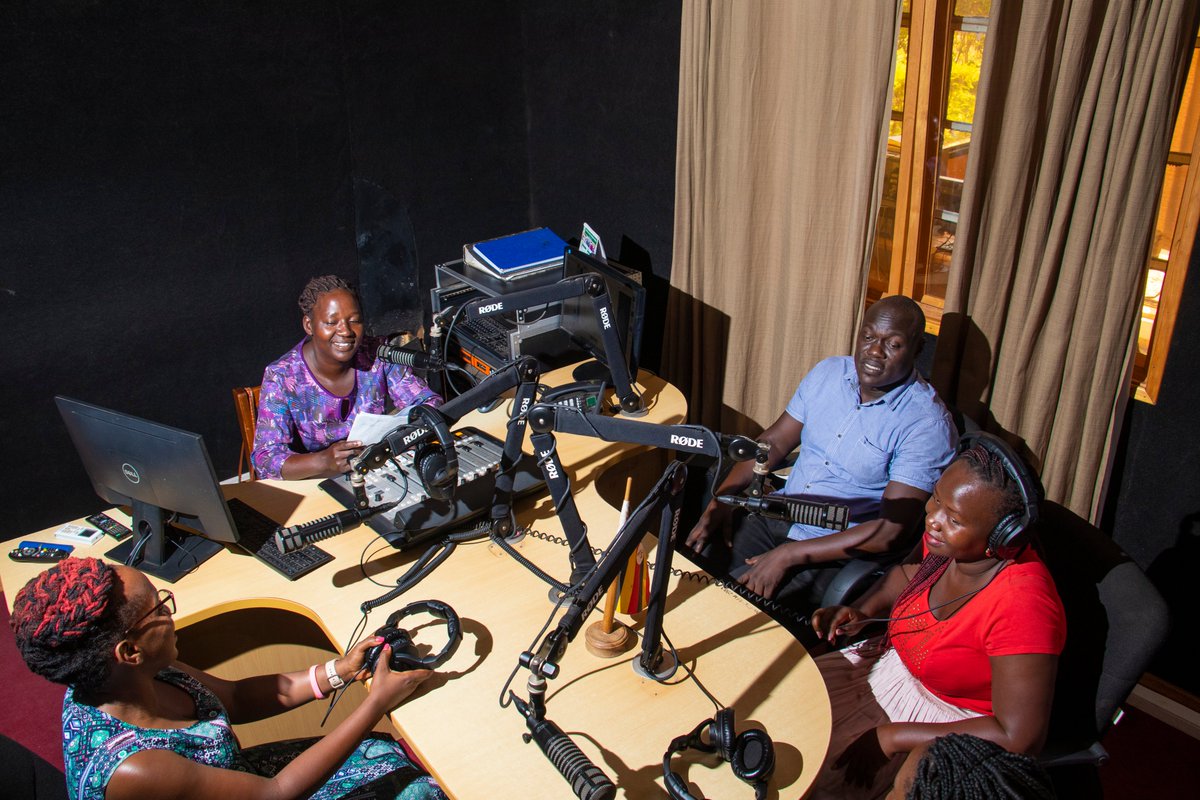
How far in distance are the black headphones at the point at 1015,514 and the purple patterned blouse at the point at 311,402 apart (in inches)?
65.9

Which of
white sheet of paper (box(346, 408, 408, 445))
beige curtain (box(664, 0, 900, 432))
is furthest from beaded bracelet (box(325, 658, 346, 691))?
beige curtain (box(664, 0, 900, 432))

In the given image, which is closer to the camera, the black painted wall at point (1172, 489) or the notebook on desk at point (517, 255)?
the black painted wall at point (1172, 489)

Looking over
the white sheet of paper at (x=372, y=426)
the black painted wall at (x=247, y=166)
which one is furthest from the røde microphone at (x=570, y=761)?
the black painted wall at (x=247, y=166)

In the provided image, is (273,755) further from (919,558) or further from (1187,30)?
(1187,30)

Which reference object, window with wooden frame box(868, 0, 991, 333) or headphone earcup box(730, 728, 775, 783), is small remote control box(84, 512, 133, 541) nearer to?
headphone earcup box(730, 728, 775, 783)

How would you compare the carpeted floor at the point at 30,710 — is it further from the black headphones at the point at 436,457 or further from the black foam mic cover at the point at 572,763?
the black foam mic cover at the point at 572,763

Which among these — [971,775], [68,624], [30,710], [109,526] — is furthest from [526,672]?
[30,710]

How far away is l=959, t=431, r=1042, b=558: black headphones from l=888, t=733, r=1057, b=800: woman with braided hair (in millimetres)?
637

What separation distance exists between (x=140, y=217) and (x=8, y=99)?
604 mm

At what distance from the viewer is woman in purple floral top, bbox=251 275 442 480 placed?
9.29 ft

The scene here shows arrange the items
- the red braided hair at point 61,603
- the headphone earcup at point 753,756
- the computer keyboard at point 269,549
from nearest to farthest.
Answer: the red braided hair at point 61,603 → the headphone earcup at point 753,756 → the computer keyboard at point 269,549

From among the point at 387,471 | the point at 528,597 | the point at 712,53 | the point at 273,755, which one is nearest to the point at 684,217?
the point at 712,53

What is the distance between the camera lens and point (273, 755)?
2104 millimetres

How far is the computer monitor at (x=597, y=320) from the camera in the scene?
A: 9.37 ft
